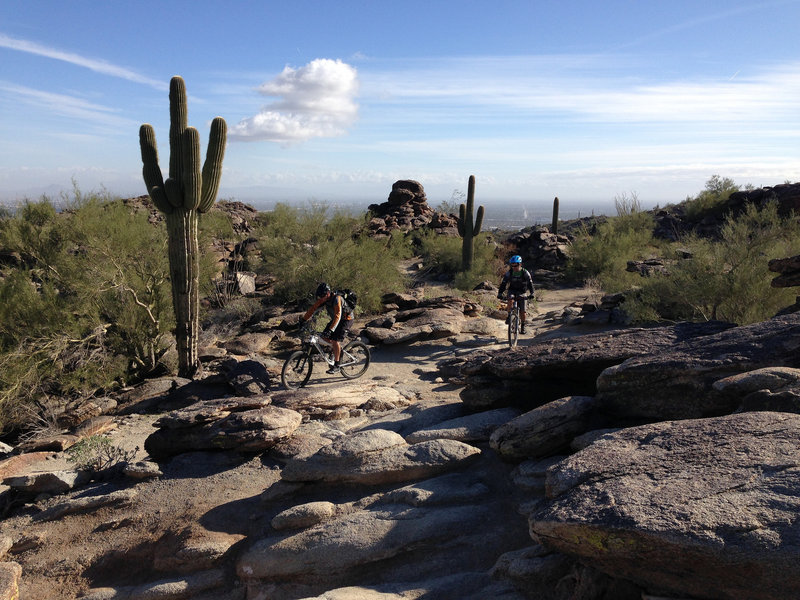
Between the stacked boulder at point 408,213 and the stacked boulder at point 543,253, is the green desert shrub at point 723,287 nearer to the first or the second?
the stacked boulder at point 543,253

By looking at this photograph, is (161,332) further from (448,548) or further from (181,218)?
(448,548)

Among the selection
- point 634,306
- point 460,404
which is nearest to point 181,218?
point 460,404

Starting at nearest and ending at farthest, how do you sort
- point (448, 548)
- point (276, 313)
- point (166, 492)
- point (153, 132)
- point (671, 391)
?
1. point (448, 548)
2. point (671, 391)
3. point (166, 492)
4. point (153, 132)
5. point (276, 313)

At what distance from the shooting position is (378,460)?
531cm

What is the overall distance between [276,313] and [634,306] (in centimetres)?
958

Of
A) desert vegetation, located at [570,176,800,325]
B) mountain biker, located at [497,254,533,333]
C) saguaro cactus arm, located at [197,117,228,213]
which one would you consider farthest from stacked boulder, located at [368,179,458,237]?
mountain biker, located at [497,254,533,333]

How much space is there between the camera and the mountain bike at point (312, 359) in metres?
8.98

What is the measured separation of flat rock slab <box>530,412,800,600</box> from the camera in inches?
107

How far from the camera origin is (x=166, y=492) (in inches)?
236

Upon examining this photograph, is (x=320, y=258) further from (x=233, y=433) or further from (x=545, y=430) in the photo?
(x=545, y=430)

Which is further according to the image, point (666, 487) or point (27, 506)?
point (27, 506)

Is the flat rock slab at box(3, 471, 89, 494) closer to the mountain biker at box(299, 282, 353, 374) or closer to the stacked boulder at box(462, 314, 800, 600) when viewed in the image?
the mountain biker at box(299, 282, 353, 374)

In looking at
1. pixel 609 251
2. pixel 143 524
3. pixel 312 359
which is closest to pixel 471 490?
pixel 143 524

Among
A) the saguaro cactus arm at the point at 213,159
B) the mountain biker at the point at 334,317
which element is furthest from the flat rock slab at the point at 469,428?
the saguaro cactus arm at the point at 213,159
